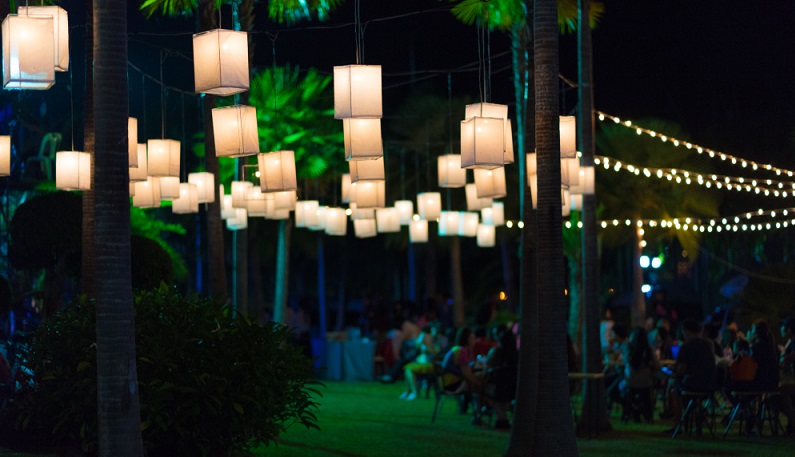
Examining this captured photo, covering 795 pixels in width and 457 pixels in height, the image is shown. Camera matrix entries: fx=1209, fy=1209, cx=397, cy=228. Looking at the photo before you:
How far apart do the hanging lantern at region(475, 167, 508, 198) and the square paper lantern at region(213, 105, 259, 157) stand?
4515 mm

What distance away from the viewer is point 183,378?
11.6 metres

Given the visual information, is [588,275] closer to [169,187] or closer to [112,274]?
[169,187]

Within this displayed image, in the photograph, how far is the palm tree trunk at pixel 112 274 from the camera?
29.3 ft

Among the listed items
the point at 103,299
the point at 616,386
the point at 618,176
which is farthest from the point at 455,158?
the point at 618,176

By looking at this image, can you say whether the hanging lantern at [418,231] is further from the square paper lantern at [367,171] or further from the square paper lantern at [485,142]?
the square paper lantern at [485,142]

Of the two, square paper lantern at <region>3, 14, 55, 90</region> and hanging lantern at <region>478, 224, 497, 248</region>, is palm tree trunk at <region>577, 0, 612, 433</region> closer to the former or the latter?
hanging lantern at <region>478, 224, 497, 248</region>

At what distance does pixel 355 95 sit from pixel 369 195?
7.33 m

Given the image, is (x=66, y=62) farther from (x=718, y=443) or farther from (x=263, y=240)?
(x=263, y=240)

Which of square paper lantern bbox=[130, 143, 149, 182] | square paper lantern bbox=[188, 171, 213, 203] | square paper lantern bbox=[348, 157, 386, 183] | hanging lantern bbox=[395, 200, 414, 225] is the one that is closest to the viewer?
square paper lantern bbox=[130, 143, 149, 182]

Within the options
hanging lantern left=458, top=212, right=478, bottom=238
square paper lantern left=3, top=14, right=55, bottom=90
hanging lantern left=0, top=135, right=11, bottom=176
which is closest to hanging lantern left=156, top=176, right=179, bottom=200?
hanging lantern left=0, top=135, right=11, bottom=176

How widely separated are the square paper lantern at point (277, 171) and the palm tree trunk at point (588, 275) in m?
4.34

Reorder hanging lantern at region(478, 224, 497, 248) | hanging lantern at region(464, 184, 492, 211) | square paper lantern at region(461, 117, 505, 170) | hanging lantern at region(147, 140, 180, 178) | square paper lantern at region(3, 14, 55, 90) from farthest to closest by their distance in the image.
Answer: hanging lantern at region(478, 224, 497, 248) < hanging lantern at region(464, 184, 492, 211) < hanging lantern at region(147, 140, 180, 178) < square paper lantern at region(461, 117, 505, 170) < square paper lantern at region(3, 14, 55, 90)

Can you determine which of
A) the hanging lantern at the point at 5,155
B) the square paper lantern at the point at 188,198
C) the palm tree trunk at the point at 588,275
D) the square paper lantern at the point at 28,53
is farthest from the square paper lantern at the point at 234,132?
the palm tree trunk at the point at 588,275

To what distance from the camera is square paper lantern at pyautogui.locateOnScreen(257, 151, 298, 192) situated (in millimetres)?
17047
